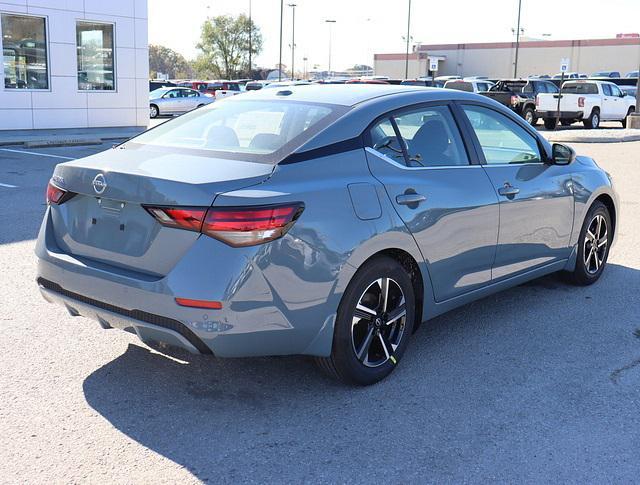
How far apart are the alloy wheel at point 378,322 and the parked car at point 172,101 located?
1183 inches

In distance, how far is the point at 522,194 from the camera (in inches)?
204

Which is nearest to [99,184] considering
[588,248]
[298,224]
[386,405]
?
[298,224]

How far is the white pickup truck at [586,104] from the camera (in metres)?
27.4

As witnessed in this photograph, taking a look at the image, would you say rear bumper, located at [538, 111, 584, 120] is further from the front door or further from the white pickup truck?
the front door

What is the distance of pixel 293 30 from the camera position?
3196 inches

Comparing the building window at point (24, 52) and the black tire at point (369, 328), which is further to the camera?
the building window at point (24, 52)

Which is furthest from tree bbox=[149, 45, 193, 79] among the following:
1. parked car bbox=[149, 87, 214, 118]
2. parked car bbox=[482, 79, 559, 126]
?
parked car bbox=[482, 79, 559, 126]

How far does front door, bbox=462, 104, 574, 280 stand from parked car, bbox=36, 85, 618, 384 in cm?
2

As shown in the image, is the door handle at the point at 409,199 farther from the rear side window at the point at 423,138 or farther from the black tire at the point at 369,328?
the black tire at the point at 369,328

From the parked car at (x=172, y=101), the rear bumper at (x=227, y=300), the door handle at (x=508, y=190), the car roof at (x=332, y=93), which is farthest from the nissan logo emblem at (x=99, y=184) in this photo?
the parked car at (x=172, y=101)

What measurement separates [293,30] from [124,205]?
80.8m

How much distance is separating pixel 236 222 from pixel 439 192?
1.52 meters

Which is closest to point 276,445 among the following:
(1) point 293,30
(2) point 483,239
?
(2) point 483,239

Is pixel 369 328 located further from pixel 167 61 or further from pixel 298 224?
pixel 167 61
